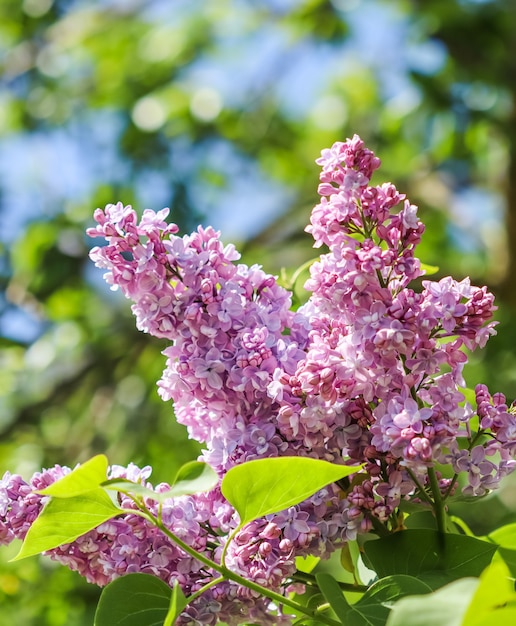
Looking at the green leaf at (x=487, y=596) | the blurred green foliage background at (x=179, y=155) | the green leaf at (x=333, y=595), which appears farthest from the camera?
the blurred green foliage background at (x=179, y=155)

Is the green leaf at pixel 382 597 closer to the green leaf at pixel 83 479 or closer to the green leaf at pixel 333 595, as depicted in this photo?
the green leaf at pixel 333 595

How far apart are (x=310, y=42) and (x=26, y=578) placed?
196cm

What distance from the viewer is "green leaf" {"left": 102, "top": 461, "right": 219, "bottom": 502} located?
33cm

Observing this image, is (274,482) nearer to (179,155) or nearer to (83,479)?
(83,479)

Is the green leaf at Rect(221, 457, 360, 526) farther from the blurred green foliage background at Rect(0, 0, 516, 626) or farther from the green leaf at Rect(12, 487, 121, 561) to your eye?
the blurred green foliage background at Rect(0, 0, 516, 626)

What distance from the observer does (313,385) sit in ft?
1.19

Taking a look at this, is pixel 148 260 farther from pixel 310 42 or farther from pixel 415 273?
pixel 310 42

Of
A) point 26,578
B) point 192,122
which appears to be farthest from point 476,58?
point 26,578

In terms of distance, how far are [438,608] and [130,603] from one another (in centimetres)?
16

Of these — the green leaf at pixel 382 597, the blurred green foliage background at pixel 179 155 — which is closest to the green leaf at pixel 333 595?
the green leaf at pixel 382 597

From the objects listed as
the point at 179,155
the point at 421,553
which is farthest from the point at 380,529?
the point at 179,155

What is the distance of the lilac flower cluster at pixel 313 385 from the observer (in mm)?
365

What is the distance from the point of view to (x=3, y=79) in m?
2.61

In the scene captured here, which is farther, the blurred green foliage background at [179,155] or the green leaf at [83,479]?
the blurred green foliage background at [179,155]
